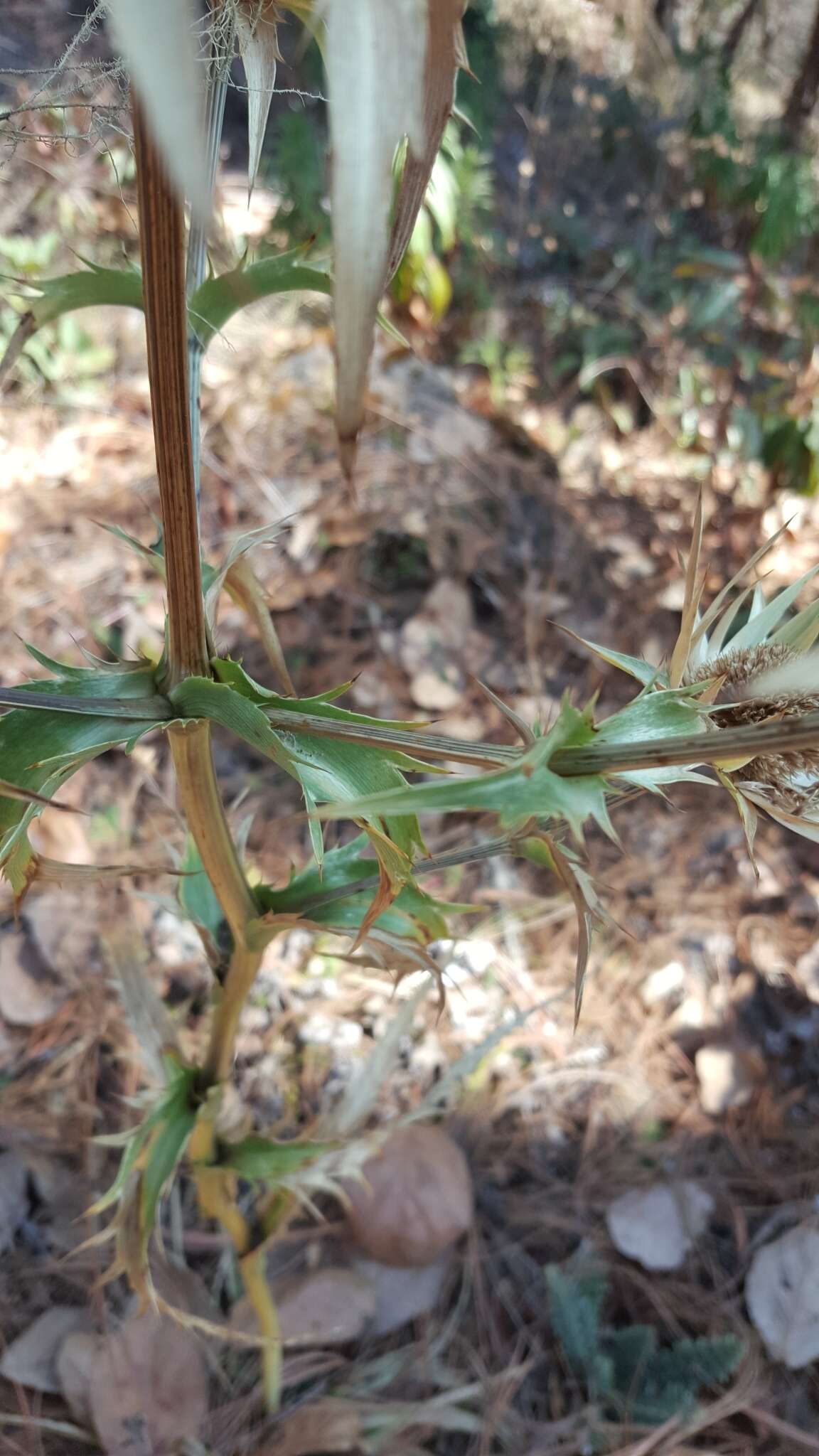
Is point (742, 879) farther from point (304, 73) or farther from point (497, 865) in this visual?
point (304, 73)

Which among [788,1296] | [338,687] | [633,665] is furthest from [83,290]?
[788,1296]

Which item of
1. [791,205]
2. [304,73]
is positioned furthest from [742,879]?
[304,73]

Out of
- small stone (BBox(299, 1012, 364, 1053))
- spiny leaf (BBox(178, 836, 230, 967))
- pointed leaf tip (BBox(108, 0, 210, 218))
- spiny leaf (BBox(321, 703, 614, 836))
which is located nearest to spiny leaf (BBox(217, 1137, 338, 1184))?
spiny leaf (BBox(178, 836, 230, 967))

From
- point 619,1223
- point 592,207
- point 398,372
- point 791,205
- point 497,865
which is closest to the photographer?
point 619,1223

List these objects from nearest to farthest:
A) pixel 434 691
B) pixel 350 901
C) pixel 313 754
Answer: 1. pixel 313 754
2. pixel 350 901
3. pixel 434 691

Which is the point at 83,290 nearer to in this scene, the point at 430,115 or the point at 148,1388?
the point at 430,115

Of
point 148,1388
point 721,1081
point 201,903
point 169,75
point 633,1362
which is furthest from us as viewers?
point 721,1081
